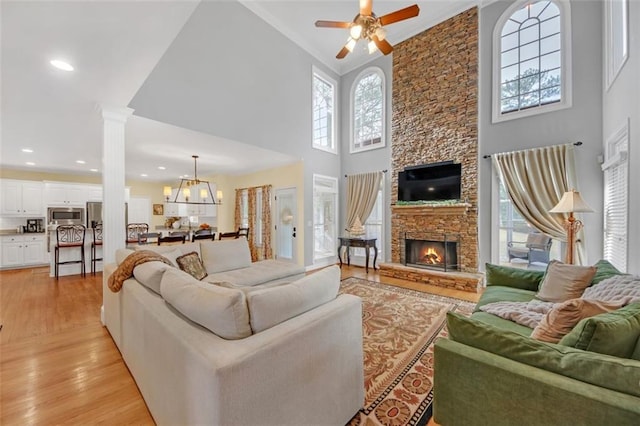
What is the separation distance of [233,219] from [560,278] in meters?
7.42

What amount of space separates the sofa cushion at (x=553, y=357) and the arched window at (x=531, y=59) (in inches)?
182

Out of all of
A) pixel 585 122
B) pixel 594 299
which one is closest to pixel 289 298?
pixel 594 299

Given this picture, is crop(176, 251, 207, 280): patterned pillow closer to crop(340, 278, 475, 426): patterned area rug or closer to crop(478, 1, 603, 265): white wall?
crop(340, 278, 475, 426): patterned area rug

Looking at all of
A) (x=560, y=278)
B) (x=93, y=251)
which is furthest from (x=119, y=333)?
(x=93, y=251)

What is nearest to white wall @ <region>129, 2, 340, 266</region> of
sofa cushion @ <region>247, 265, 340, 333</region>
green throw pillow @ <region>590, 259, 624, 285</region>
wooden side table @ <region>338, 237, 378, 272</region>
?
wooden side table @ <region>338, 237, 378, 272</region>

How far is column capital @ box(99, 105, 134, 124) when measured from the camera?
309 cm

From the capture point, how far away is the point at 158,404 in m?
1.51

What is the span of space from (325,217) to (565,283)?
193 inches

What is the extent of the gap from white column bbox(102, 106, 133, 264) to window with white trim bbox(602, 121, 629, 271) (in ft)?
18.6

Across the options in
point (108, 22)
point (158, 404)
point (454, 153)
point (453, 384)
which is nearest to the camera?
point (453, 384)

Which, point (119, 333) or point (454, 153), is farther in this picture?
point (454, 153)

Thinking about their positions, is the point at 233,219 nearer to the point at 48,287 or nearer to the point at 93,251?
the point at 93,251

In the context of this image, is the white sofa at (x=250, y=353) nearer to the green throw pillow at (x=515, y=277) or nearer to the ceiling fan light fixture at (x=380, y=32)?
the green throw pillow at (x=515, y=277)

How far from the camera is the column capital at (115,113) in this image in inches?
122
